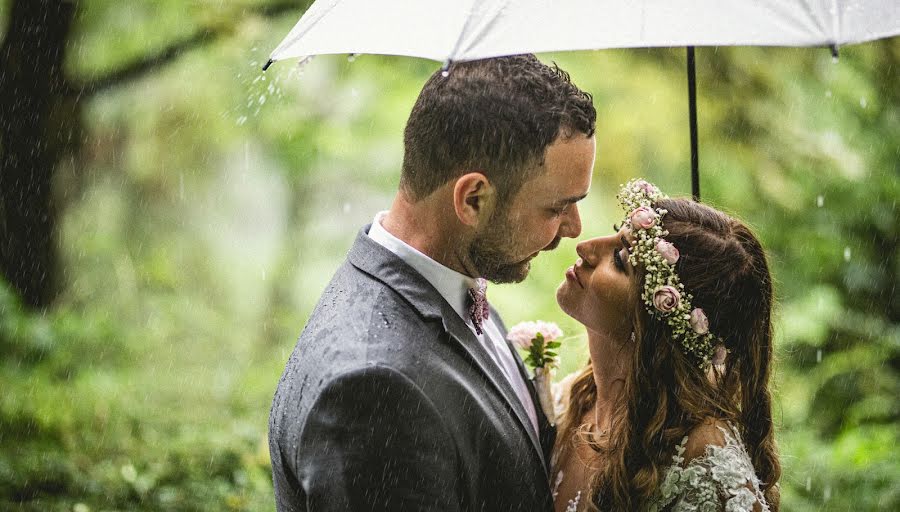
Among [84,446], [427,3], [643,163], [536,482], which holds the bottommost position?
[84,446]

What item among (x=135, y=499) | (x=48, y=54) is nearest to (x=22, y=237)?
(x=48, y=54)

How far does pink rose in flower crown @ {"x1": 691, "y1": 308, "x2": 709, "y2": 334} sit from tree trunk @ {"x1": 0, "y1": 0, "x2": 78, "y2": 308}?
6254 mm

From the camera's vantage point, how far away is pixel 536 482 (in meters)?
2.64

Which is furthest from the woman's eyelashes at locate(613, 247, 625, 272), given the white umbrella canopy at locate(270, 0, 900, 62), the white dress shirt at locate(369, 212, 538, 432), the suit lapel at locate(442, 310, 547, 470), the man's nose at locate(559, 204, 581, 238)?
the white umbrella canopy at locate(270, 0, 900, 62)

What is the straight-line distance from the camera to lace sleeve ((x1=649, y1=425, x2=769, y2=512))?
9.41 ft

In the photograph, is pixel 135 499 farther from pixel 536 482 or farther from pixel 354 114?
pixel 354 114

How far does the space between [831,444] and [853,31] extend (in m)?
5.18

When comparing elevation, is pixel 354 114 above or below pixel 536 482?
below

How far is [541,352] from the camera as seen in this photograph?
342 centimetres

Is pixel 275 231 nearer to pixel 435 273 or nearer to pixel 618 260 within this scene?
pixel 618 260

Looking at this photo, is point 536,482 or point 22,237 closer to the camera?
point 536,482

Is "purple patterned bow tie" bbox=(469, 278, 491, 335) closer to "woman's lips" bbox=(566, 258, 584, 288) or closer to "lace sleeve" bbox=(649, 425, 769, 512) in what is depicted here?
"woman's lips" bbox=(566, 258, 584, 288)

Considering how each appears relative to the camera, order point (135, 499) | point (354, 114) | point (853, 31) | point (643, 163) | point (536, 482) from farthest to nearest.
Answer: point (354, 114)
point (643, 163)
point (135, 499)
point (536, 482)
point (853, 31)

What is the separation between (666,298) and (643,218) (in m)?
0.29
